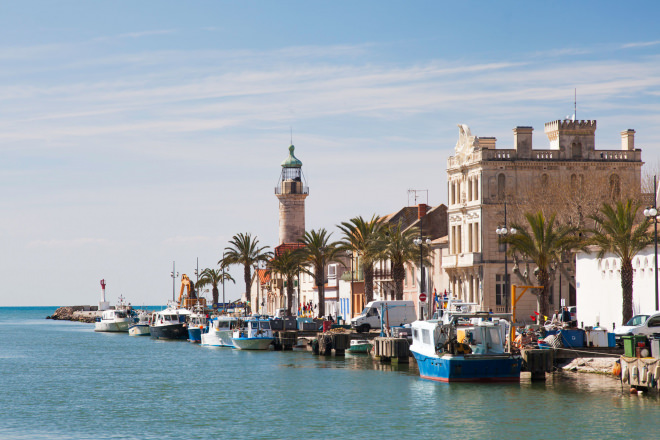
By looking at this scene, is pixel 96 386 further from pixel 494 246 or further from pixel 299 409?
pixel 494 246

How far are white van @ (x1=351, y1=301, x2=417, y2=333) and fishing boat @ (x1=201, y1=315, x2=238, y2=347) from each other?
1435 centimetres

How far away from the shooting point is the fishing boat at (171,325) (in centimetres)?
10775

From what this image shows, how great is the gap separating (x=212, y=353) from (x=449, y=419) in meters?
44.4

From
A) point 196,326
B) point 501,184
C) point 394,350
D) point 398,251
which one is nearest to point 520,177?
point 501,184

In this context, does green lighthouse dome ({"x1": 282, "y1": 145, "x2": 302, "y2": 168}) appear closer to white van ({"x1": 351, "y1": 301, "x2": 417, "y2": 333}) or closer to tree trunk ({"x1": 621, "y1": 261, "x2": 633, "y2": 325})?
white van ({"x1": 351, "y1": 301, "x2": 417, "y2": 333})

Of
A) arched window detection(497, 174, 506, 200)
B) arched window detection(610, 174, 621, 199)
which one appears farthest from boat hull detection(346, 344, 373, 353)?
arched window detection(610, 174, 621, 199)

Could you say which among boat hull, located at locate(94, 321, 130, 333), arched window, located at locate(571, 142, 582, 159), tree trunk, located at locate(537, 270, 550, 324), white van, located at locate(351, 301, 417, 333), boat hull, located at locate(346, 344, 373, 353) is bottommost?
boat hull, located at locate(94, 321, 130, 333)

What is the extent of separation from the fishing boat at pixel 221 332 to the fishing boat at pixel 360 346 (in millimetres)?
20232

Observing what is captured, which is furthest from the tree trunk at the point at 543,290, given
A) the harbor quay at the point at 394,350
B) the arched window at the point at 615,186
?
the arched window at the point at 615,186

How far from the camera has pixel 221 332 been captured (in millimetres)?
88125

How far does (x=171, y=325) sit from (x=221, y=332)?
21576 millimetres

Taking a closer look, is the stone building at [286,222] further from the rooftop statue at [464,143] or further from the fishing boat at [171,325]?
the rooftop statue at [464,143]

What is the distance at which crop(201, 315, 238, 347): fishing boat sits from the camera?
87.4m

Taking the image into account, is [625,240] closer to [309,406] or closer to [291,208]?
[309,406]
